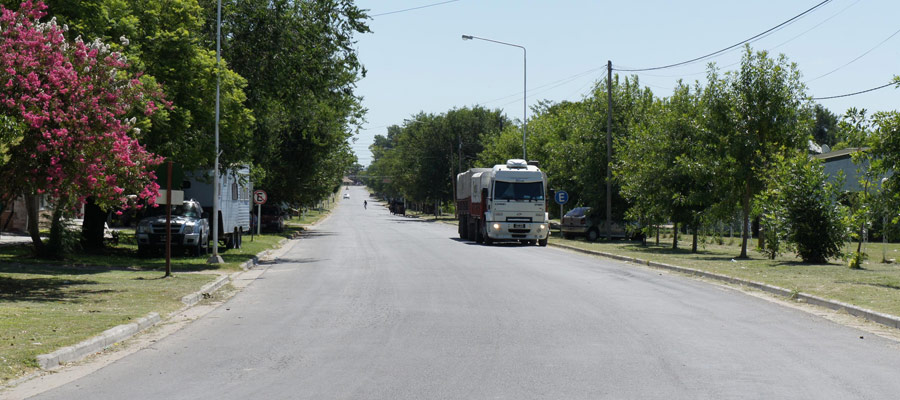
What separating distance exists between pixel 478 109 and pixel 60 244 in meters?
74.2

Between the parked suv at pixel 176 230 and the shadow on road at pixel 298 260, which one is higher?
the parked suv at pixel 176 230

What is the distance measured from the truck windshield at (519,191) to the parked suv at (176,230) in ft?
44.2

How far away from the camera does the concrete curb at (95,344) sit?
29.4ft

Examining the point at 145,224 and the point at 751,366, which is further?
the point at 145,224

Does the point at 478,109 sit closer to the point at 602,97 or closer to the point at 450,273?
the point at 602,97

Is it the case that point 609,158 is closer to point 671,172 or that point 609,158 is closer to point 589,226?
point 589,226

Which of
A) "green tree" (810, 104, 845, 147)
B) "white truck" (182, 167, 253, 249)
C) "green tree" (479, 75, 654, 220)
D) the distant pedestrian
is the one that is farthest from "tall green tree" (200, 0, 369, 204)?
"green tree" (810, 104, 845, 147)

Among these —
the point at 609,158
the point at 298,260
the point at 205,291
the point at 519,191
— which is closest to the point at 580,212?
the point at 609,158

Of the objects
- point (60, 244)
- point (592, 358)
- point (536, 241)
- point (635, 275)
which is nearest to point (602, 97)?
point (536, 241)

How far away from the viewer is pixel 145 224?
2622 centimetres

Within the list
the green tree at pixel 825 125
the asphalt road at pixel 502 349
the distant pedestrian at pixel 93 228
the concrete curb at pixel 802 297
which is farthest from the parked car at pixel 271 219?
the green tree at pixel 825 125

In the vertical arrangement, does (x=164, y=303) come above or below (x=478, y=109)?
below

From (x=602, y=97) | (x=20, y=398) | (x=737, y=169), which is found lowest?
(x=20, y=398)

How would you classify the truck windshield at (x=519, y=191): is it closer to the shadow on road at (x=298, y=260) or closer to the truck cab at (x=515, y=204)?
the truck cab at (x=515, y=204)
